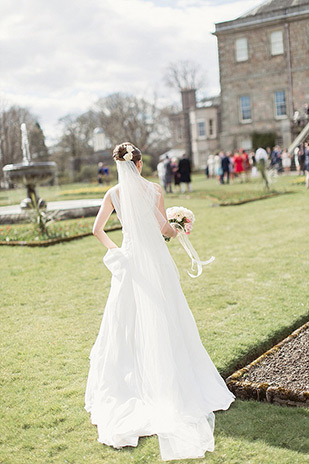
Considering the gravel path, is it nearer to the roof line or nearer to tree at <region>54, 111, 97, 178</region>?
the roof line

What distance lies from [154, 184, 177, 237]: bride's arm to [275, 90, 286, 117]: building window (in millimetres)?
36129

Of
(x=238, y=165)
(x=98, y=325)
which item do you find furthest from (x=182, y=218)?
(x=238, y=165)

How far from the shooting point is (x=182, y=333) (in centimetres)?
405

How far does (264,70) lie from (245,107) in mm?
2969

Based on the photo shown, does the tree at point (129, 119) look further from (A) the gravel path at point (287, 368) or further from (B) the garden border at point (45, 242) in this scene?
(A) the gravel path at point (287, 368)

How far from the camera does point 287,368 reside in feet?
14.5

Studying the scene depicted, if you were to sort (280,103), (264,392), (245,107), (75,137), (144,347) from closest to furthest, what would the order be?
(144,347)
(264,392)
(280,103)
(245,107)
(75,137)

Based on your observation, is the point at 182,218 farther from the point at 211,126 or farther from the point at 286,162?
the point at 211,126

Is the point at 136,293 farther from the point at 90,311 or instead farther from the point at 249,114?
the point at 249,114

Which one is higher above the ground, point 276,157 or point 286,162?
point 276,157

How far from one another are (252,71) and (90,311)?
3534cm

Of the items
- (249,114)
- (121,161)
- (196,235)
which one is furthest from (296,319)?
(249,114)

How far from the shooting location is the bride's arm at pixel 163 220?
13.7 feet

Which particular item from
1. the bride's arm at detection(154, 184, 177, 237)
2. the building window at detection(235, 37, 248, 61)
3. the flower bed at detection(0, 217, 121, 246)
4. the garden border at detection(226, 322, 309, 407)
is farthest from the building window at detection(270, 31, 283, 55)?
the garden border at detection(226, 322, 309, 407)
